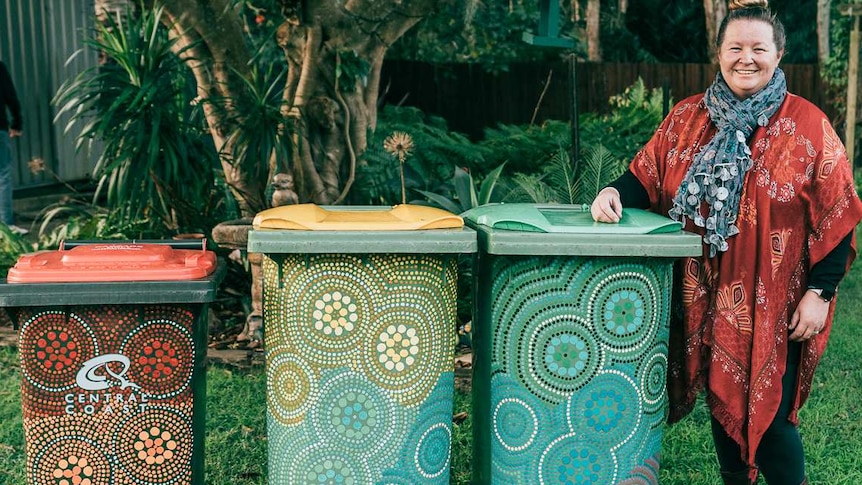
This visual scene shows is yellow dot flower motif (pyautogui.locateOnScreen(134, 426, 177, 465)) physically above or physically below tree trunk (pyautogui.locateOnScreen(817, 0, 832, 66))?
below

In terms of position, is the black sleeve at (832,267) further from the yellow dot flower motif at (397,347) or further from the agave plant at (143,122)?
the agave plant at (143,122)

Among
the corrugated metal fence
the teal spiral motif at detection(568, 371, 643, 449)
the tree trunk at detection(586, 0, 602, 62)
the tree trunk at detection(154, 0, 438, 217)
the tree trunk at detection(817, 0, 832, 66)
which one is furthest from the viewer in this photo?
the tree trunk at detection(586, 0, 602, 62)

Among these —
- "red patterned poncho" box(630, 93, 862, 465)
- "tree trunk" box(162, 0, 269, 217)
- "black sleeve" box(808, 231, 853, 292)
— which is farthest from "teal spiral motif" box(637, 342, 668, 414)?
"tree trunk" box(162, 0, 269, 217)

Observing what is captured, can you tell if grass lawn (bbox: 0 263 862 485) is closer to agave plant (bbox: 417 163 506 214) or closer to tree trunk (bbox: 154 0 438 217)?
agave plant (bbox: 417 163 506 214)

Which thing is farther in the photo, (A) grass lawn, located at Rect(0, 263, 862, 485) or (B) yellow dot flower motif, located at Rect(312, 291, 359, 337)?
(A) grass lawn, located at Rect(0, 263, 862, 485)

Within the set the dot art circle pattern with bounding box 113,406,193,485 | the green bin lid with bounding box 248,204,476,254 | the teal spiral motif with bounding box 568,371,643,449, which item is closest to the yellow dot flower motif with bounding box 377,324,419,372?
the green bin lid with bounding box 248,204,476,254

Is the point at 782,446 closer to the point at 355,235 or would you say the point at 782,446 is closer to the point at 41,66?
the point at 355,235

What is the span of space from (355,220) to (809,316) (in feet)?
4.96

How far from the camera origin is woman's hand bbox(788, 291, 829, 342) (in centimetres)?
317

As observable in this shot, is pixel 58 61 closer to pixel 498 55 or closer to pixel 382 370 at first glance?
pixel 498 55

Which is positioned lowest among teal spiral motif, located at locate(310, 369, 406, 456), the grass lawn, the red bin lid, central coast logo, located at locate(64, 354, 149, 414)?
the grass lawn

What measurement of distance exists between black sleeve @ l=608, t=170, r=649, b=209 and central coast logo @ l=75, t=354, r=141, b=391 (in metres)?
1.79

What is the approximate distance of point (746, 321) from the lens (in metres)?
3.23

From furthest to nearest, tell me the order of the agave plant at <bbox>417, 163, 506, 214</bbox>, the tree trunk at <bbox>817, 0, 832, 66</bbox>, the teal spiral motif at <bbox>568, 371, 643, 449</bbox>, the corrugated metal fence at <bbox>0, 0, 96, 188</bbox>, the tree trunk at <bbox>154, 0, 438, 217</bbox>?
the tree trunk at <bbox>817, 0, 832, 66</bbox>
the corrugated metal fence at <bbox>0, 0, 96, 188</bbox>
the tree trunk at <bbox>154, 0, 438, 217</bbox>
the agave plant at <bbox>417, 163, 506, 214</bbox>
the teal spiral motif at <bbox>568, 371, 643, 449</bbox>
